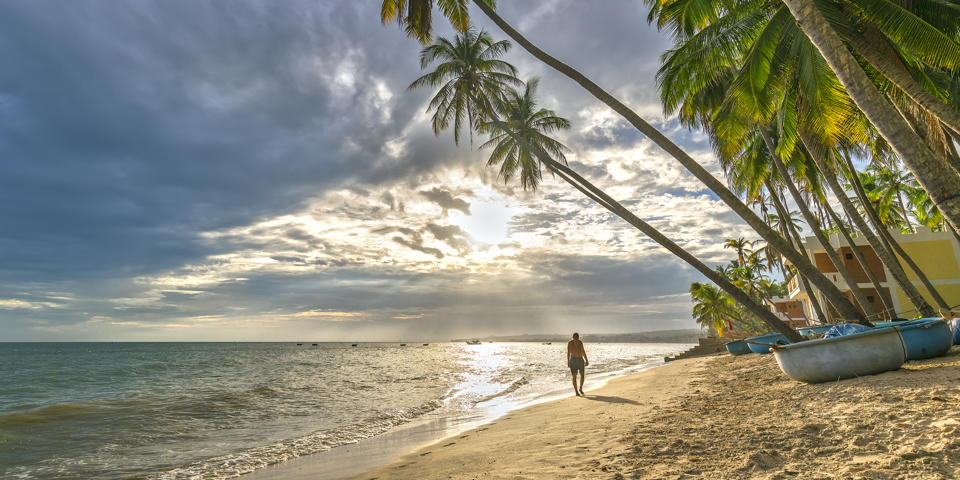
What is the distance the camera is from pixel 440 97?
17453mm

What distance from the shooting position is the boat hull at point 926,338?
740cm

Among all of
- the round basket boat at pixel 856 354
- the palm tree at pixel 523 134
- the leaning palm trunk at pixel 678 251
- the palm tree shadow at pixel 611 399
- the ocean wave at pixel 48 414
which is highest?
the palm tree at pixel 523 134

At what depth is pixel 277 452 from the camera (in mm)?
7961

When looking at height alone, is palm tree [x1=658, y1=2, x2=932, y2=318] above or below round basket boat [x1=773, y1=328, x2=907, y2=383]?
above

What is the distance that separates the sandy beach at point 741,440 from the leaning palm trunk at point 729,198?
1603 mm

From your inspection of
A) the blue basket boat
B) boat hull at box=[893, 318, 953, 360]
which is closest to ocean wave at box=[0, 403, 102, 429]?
boat hull at box=[893, 318, 953, 360]

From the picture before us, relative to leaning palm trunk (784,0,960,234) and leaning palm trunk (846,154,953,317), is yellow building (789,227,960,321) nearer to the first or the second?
leaning palm trunk (846,154,953,317)

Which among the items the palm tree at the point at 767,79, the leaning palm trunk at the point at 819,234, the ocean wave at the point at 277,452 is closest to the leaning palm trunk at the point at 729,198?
the palm tree at the point at 767,79

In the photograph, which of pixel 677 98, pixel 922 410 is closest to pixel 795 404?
pixel 922 410

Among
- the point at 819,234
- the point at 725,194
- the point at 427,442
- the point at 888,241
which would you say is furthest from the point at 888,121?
the point at 888,241

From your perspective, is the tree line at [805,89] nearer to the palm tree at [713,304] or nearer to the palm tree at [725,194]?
the palm tree at [725,194]

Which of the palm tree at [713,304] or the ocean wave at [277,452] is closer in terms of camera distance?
the ocean wave at [277,452]

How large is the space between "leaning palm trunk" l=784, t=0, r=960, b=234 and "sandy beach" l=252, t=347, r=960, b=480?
2.13 meters

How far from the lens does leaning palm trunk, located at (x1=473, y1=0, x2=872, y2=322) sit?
314 inches
